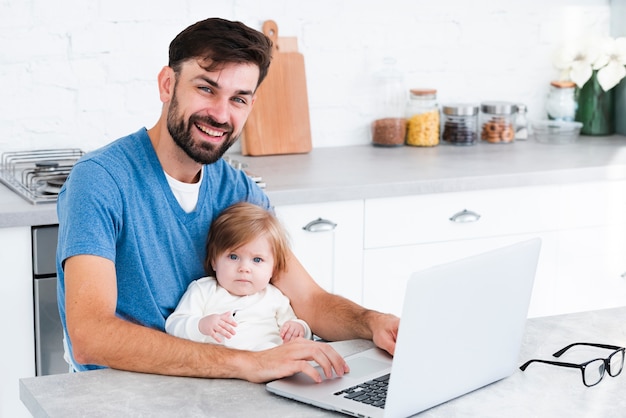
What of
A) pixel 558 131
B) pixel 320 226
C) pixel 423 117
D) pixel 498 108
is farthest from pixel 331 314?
pixel 558 131

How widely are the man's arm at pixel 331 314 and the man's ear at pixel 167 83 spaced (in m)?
0.47

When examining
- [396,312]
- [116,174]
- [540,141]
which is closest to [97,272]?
[116,174]

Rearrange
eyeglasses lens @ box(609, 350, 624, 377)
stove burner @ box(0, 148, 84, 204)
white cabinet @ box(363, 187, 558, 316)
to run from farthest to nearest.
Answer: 1. white cabinet @ box(363, 187, 558, 316)
2. stove burner @ box(0, 148, 84, 204)
3. eyeglasses lens @ box(609, 350, 624, 377)

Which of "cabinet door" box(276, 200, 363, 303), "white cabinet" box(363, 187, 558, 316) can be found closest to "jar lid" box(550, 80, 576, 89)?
"white cabinet" box(363, 187, 558, 316)

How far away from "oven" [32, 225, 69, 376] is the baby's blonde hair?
0.71 meters

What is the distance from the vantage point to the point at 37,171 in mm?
3055

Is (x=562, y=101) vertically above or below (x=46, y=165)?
above

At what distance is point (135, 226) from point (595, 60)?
251cm

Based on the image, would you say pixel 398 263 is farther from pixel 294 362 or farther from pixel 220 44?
pixel 294 362

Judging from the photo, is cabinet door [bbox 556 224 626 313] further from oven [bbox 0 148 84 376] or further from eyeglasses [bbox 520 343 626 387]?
oven [bbox 0 148 84 376]

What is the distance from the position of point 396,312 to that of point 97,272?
1541 millimetres

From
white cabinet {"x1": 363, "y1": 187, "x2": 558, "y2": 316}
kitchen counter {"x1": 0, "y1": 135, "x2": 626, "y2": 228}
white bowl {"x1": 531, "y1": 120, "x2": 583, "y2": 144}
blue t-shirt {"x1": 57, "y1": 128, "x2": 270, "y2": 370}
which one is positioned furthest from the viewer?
white bowl {"x1": 531, "y1": 120, "x2": 583, "y2": 144}

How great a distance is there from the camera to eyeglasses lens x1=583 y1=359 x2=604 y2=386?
1826 millimetres

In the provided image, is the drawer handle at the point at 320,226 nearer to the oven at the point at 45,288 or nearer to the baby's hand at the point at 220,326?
the oven at the point at 45,288
